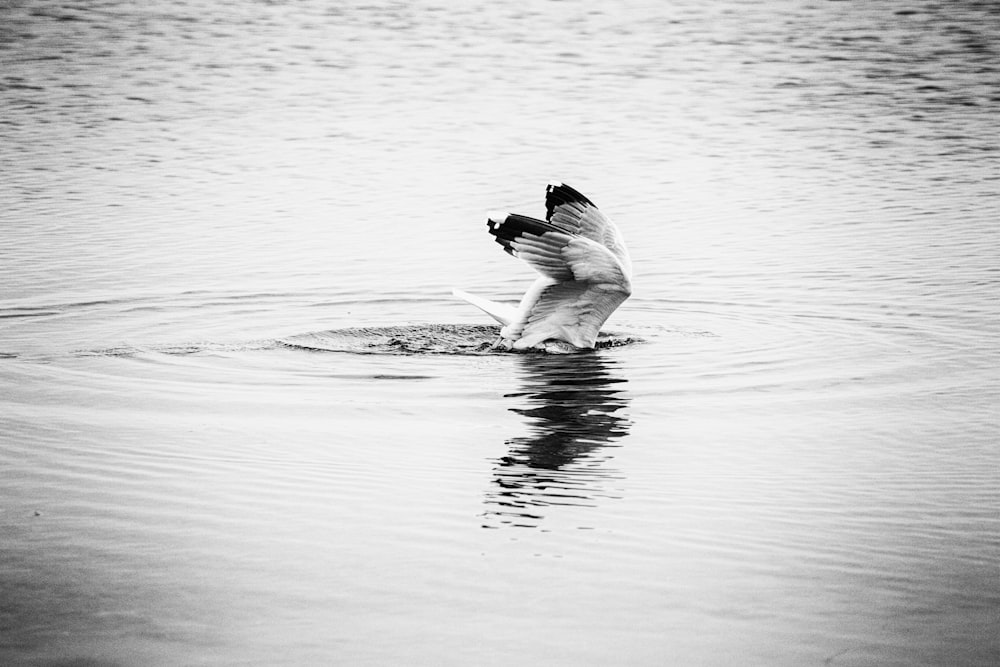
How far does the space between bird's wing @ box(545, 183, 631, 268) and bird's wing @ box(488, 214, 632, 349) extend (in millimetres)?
228

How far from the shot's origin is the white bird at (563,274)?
9844mm

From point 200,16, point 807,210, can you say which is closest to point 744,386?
point 807,210

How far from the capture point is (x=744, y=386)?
9.10 m

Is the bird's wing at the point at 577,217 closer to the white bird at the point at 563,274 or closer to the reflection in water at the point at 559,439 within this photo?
the white bird at the point at 563,274

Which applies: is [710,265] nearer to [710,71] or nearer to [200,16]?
[710,71]

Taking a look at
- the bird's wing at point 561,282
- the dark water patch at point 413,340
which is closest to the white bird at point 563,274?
the bird's wing at point 561,282

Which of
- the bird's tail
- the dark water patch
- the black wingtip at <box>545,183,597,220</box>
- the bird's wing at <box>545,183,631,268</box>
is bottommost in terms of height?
the dark water patch

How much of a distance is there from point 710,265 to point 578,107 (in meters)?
10.2

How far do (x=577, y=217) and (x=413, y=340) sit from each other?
57.6 inches

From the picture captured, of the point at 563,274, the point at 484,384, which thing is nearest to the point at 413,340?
the point at 563,274

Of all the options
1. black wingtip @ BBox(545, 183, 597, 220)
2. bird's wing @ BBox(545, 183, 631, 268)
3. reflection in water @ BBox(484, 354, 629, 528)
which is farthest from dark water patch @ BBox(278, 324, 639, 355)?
black wingtip @ BBox(545, 183, 597, 220)

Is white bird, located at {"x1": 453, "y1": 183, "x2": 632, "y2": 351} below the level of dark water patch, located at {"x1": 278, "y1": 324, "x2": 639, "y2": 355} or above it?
above

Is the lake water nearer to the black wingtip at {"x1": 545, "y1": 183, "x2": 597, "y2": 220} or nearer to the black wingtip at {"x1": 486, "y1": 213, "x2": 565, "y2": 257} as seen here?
the black wingtip at {"x1": 486, "y1": 213, "x2": 565, "y2": 257}

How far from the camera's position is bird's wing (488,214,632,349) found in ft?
32.2
